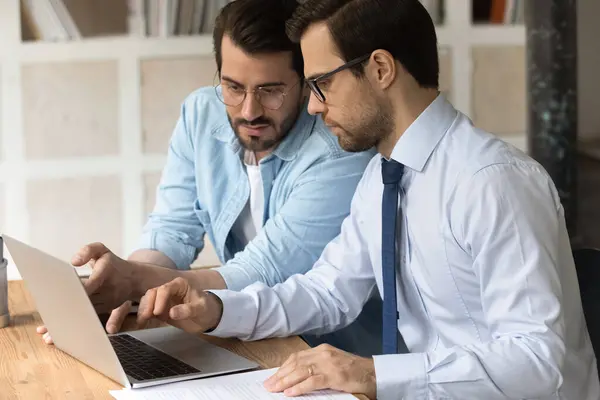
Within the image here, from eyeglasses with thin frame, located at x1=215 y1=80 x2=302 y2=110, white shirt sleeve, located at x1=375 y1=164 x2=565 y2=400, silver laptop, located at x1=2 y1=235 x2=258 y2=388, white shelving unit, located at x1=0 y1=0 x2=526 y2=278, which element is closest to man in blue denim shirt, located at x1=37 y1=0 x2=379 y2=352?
eyeglasses with thin frame, located at x1=215 y1=80 x2=302 y2=110

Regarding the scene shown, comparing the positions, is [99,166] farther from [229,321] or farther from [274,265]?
[229,321]

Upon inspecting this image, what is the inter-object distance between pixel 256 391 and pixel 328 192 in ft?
2.55

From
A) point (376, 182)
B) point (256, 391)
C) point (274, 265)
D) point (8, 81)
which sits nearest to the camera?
point (256, 391)

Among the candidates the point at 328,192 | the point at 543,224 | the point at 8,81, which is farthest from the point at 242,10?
the point at 8,81

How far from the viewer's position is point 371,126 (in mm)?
1767

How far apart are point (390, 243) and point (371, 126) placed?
8.7 inches

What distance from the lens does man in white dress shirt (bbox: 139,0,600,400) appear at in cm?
149

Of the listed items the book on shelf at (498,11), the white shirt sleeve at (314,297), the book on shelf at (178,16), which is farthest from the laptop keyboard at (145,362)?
the book on shelf at (498,11)

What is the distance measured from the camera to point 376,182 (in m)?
1.89

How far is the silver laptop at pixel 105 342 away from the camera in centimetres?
150

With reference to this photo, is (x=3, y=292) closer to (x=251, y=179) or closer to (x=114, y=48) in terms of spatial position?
(x=251, y=179)

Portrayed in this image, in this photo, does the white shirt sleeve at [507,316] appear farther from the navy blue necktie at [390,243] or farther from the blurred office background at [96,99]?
the blurred office background at [96,99]

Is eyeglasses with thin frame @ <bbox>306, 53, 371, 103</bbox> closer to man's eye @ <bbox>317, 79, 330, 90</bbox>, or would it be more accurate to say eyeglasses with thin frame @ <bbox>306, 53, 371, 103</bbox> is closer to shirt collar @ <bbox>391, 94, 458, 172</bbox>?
man's eye @ <bbox>317, 79, 330, 90</bbox>

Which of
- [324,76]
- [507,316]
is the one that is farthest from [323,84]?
[507,316]
